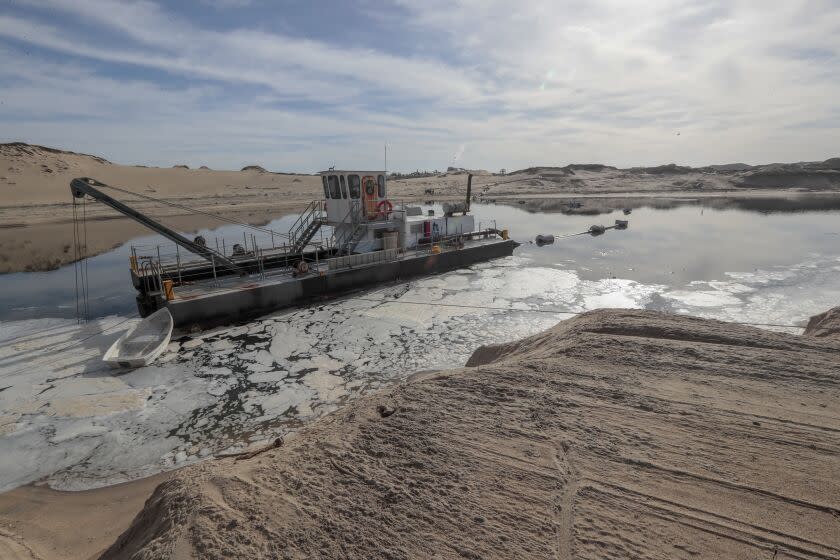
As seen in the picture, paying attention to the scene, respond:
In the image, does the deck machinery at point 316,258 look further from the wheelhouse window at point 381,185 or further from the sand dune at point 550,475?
the sand dune at point 550,475

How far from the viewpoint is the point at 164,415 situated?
8.19 meters

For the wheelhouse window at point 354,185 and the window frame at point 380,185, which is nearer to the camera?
the wheelhouse window at point 354,185

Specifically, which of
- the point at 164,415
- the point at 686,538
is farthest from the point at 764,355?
the point at 164,415

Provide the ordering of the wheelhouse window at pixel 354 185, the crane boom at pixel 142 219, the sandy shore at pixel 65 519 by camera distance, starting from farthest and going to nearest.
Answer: the wheelhouse window at pixel 354 185 → the crane boom at pixel 142 219 → the sandy shore at pixel 65 519

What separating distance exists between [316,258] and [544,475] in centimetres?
1409

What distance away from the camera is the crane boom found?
11.9 metres

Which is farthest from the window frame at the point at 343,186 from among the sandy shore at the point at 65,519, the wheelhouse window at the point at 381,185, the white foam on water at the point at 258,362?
the sandy shore at the point at 65,519

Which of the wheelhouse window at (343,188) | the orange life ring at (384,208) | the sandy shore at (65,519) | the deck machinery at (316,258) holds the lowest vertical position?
the sandy shore at (65,519)

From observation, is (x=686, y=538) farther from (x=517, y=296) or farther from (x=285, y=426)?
(x=517, y=296)

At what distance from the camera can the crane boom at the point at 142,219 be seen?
11922 mm

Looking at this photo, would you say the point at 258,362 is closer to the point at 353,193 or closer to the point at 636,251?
the point at 353,193

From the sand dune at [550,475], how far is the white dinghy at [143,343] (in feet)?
25.8

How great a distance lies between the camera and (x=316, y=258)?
16.2 m

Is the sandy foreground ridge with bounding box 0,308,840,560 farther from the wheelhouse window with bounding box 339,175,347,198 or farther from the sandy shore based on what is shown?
the wheelhouse window with bounding box 339,175,347,198
